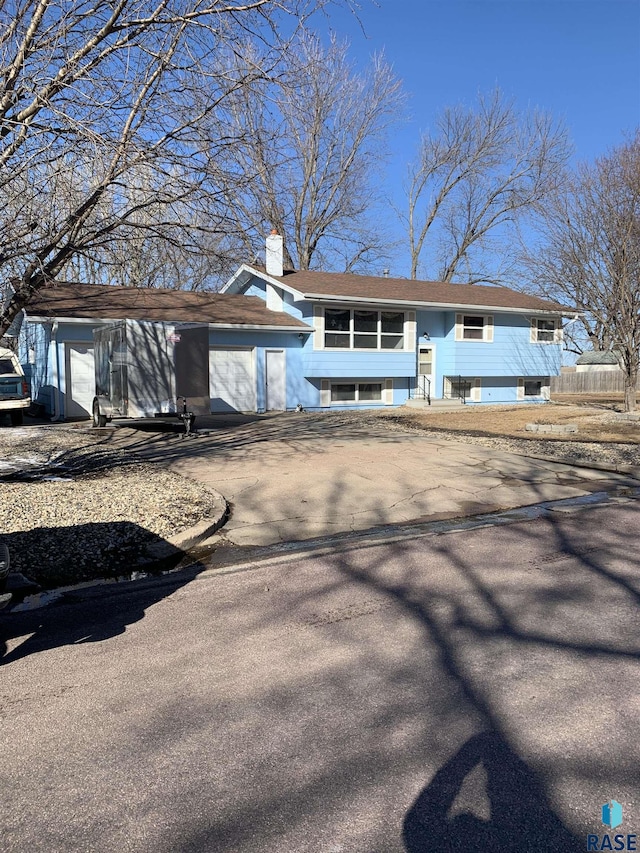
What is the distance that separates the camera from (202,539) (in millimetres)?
6664

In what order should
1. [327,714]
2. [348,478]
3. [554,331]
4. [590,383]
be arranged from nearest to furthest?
[327,714], [348,478], [554,331], [590,383]

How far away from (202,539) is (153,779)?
3997mm

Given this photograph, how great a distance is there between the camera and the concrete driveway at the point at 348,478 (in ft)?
25.0

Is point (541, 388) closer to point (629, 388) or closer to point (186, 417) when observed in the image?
point (629, 388)

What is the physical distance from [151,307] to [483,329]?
41.8ft

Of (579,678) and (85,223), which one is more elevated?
(85,223)

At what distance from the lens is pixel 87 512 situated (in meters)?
7.09

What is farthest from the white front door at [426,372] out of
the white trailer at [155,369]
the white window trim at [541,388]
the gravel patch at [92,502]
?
the gravel patch at [92,502]

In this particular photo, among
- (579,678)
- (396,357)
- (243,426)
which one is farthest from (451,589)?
(396,357)

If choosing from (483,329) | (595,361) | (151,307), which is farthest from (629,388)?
(595,361)

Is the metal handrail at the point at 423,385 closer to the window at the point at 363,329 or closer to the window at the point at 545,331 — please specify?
the window at the point at 363,329

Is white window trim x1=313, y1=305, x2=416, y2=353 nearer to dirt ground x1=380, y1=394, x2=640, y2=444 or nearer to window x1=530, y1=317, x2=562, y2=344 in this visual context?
dirt ground x1=380, y1=394, x2=640, y2=444

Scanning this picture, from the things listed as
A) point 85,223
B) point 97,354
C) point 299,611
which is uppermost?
point 85,223

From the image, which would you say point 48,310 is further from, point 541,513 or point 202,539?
point 541,513
